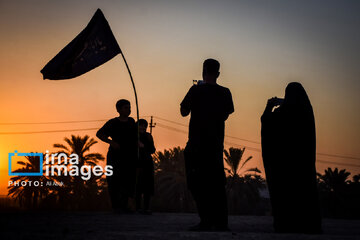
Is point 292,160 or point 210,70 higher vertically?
point 210,70

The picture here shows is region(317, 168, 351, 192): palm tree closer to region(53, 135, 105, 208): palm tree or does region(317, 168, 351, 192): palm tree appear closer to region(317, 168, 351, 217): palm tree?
region(317, 168, 351, 217): palm tree

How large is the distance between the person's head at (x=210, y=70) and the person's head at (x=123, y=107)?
118 inches

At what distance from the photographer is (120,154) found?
24.8 feet

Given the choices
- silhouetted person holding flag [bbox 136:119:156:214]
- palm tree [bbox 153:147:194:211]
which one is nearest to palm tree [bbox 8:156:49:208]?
palm tree [bbox 153:147:194:211]

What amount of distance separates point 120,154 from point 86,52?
6.09ft

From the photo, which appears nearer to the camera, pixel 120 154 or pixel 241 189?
pixel 120 154

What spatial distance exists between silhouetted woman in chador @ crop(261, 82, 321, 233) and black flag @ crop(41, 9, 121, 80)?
3.80 metres

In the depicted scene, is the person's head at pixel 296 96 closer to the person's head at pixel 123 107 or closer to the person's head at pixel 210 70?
the person's head at pixel 210 70

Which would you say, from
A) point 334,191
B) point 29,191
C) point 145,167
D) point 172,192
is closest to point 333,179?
point 334,191

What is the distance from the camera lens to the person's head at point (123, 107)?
293 inches

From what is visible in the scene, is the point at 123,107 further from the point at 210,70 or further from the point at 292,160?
the point at 292,160

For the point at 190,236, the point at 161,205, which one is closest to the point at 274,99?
the point at 190,236

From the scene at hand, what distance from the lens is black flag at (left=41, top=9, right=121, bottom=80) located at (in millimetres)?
7160

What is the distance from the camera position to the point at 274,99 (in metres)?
4.48
